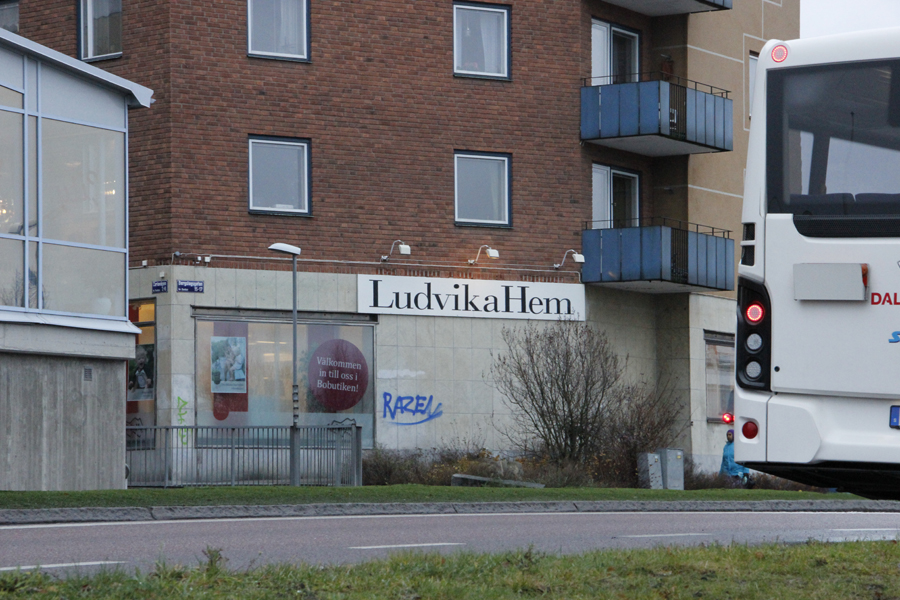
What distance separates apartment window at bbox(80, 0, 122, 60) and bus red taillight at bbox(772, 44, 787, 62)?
2056cm

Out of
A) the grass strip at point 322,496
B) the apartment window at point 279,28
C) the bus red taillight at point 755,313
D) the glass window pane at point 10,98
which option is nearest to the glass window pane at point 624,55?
the apartment window at point 279,28

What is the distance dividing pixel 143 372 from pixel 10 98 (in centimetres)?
757

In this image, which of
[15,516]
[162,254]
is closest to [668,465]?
[162,254]

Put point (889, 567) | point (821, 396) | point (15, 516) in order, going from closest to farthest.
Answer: point (821, 396), point (889, 567), point (15, 516)

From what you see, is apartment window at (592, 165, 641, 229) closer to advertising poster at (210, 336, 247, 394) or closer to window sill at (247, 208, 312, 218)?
window sill at (247, 208, 312, 218)

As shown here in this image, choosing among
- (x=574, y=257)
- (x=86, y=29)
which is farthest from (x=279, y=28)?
(x=574, y=257)

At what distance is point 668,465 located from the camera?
84.4ft

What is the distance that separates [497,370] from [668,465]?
4493mm

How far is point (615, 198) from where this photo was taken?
31.6 metres

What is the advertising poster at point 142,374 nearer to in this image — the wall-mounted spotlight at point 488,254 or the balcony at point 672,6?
the wall-mounted spotlight at point 488,254

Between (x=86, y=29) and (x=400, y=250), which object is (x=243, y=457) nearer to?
(x=400, y=250)

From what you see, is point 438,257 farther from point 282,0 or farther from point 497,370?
point 282,0

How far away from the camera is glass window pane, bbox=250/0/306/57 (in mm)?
27828

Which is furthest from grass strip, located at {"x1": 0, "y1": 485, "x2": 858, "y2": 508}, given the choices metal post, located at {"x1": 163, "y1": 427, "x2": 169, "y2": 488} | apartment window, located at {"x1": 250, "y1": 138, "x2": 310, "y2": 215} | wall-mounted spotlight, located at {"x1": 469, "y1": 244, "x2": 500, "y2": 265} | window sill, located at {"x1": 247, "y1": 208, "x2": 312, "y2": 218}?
apartment window, located at {"x1": 250, "y1": 138, "x2": 310, "y2": 215}
